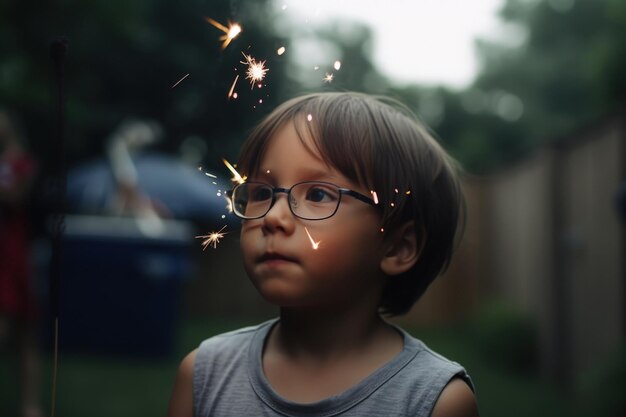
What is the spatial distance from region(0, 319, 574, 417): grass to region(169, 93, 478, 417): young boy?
10.2 ft

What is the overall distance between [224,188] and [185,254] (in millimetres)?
5245

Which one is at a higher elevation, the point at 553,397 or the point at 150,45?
the point at 150,45

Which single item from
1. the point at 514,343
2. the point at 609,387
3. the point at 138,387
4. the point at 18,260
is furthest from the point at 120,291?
the point at 609,387

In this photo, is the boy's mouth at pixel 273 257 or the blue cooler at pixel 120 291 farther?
the blue cooler at pixel 120 291

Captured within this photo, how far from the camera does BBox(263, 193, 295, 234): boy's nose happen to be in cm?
117

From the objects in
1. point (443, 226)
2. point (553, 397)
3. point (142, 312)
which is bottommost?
point (553, 397)

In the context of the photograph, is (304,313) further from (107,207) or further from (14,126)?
(107,207)

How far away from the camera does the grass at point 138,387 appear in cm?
443

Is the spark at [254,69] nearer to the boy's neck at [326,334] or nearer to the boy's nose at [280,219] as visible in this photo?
the boy's nose at [280,219]

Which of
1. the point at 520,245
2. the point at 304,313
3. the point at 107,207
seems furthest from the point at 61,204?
the point at 107,207

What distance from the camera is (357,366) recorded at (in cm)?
127

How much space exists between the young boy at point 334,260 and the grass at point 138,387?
3118 mm

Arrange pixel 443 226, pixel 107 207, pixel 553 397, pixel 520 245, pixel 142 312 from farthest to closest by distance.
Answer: pixel 107 207, pixel 520 245, pixel 142 312, pixel 553 397, pixel 443 226

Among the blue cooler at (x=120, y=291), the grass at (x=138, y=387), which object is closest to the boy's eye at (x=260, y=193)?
the grass at (x=138, y=387)
